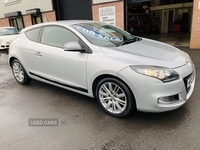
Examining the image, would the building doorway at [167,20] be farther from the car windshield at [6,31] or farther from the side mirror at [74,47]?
the side mirror at [74,47]

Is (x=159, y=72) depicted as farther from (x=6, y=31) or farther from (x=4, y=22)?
(x=4, y=22)

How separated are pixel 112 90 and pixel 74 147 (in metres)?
1.02

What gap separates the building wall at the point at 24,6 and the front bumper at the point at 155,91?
11581 millimetres

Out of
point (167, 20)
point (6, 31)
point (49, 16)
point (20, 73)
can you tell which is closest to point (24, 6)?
point (49, 16)

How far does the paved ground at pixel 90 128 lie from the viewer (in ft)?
7.81

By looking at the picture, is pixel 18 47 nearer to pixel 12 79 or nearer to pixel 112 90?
pixel 12 79

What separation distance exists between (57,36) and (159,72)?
2111 millimetres

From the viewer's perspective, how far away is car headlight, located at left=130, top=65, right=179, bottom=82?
2.49 meters

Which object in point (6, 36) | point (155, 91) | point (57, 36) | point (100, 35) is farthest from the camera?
point (6, 36)

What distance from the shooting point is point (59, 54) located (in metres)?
3.35

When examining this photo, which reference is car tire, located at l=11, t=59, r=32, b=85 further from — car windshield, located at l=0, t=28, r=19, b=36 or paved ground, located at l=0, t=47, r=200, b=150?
car windshield, located at l=0, t=28, r=19, b=36

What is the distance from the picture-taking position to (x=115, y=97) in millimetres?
2904

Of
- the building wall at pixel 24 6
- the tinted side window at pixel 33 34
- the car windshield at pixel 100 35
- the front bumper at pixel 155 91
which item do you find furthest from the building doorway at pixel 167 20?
the front bumper at pixel 155 91

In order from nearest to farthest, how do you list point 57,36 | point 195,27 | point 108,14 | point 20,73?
point 57,36 < point 20,73 < point 195,27 < point 108,14
